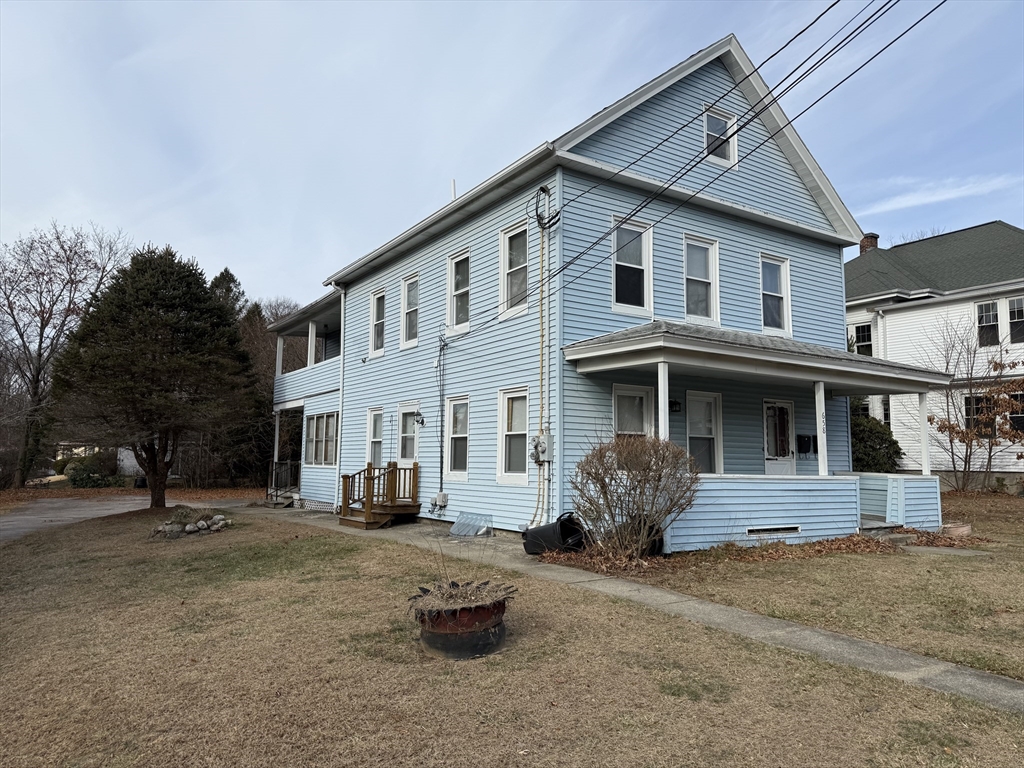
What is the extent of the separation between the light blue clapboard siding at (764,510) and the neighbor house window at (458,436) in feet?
14.8

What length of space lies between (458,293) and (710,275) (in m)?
4.63

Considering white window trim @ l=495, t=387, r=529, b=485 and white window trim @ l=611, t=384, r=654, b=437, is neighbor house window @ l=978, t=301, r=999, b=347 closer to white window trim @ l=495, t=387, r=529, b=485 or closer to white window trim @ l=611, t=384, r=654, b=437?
white window trim @ l=611, t=384, r=654, b=437

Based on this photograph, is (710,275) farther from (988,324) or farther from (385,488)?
(988,324)

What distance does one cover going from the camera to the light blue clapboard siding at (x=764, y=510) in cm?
925

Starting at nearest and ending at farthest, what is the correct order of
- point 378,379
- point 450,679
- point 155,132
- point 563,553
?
1. point 450,679
2. point 563,553
3. point 155,132
4. point 378,379

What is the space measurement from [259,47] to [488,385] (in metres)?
6.98

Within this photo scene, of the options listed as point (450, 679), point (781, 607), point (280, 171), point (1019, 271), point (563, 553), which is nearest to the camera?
point (450, 679)

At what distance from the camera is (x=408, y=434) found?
46.2 ft

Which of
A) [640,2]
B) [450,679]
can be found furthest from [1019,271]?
[450,679]

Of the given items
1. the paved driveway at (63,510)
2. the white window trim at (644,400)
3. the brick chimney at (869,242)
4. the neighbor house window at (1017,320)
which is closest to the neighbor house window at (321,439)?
the paved driveway at (63,510)

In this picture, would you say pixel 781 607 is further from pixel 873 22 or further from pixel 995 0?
pixel 995 0

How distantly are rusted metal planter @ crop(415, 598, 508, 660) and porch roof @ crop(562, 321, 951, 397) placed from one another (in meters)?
5.02

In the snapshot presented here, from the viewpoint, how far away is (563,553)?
A: 9.09 metres

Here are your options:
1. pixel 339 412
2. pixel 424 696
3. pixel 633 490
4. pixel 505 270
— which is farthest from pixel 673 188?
pixel 424 696
